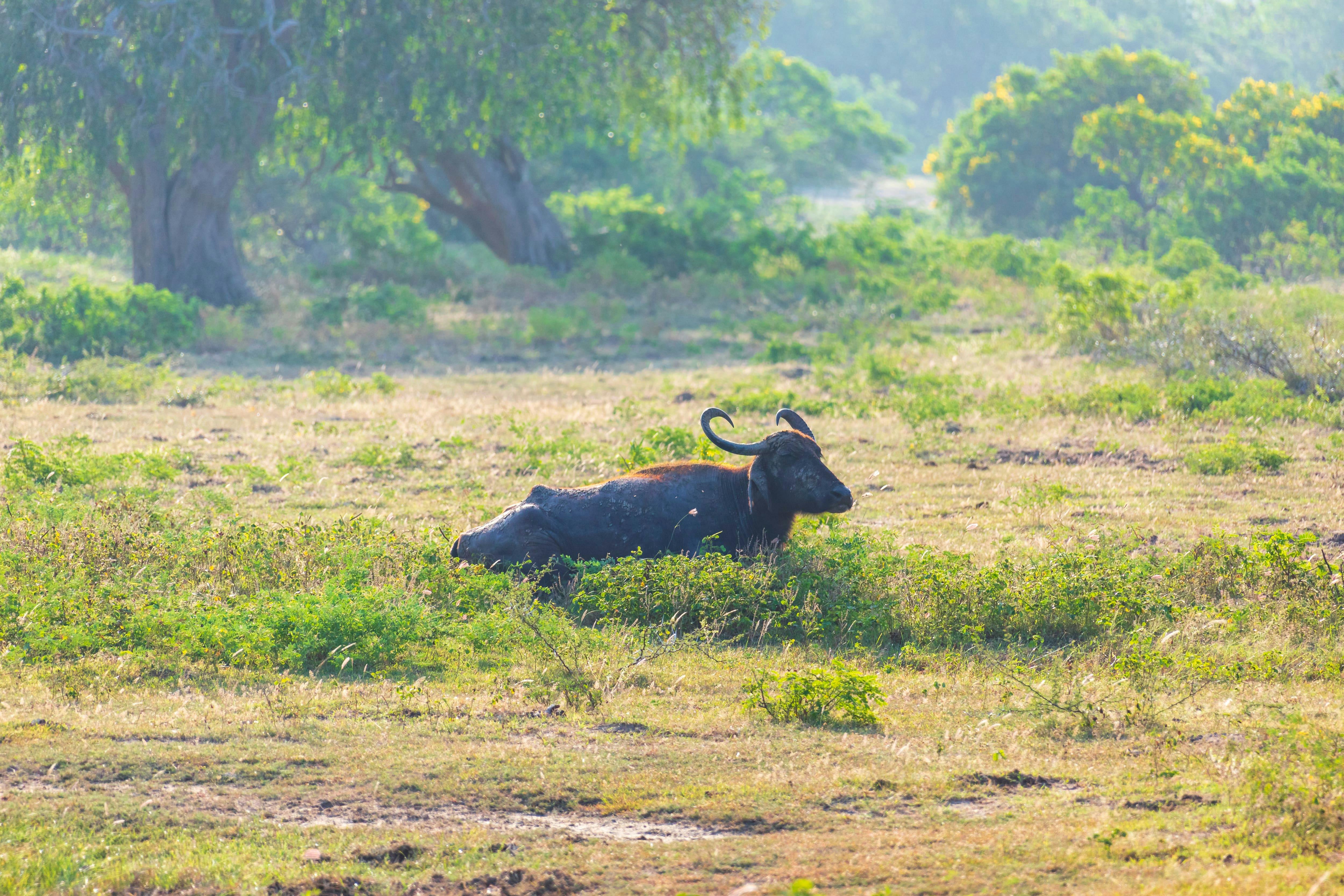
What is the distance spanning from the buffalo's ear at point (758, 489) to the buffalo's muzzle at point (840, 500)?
1.42ft

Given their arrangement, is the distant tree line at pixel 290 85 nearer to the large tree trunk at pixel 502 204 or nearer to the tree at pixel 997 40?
the large tree trunk at pixel 502 204

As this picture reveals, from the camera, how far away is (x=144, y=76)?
2009cm

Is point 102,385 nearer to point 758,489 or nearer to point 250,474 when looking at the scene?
point 250,474

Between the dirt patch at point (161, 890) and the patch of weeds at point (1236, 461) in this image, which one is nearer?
the dirt patch at point (161, 890)

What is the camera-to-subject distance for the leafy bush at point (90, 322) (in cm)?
1830

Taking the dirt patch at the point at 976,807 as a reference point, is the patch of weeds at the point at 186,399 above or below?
above

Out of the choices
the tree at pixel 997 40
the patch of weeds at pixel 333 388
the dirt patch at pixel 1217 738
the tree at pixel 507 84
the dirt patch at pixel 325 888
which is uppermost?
the tree at pixel 997 40

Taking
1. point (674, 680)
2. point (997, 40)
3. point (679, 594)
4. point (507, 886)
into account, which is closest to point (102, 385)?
point (679, 594)

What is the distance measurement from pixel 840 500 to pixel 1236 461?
4766mm

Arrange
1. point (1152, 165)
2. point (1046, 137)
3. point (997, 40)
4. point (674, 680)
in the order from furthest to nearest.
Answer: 1. point (997, 40)
2. point (1046, 137)
3. point (1152, 165)
4. point (674, 680)

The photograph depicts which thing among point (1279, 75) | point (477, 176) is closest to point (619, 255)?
point (477, 176)

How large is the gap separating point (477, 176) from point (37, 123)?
8.40 meters

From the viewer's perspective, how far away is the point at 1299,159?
30625mm

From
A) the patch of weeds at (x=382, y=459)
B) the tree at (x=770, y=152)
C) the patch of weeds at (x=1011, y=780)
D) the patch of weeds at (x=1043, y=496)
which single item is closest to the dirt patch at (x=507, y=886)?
the patch of weeds at (x=1011, y=780)
